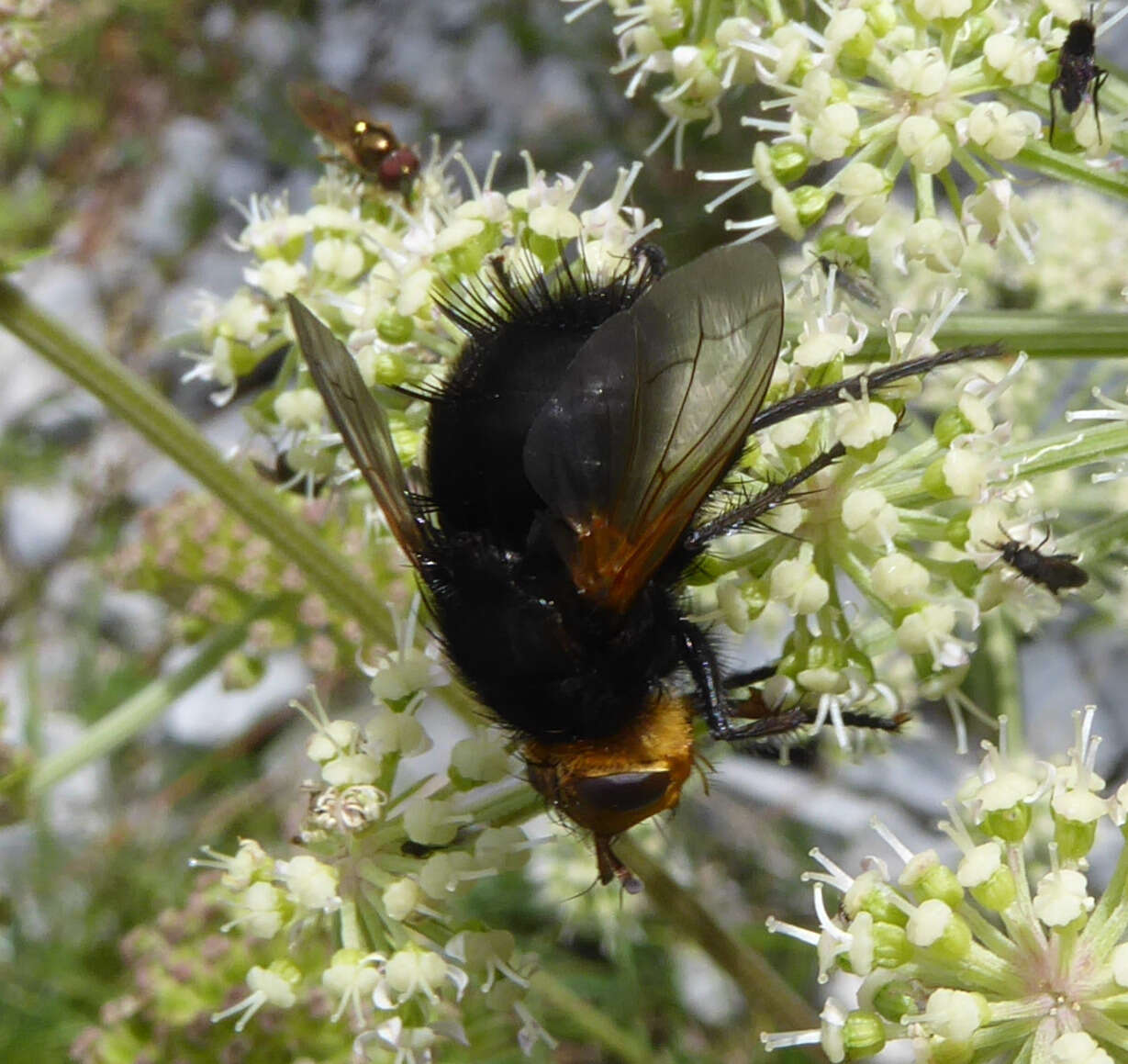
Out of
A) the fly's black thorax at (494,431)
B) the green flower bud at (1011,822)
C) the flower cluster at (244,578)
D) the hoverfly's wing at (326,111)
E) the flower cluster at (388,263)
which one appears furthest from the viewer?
the flower cluster at (244,578)

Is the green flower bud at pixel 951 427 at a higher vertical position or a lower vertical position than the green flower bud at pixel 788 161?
lower

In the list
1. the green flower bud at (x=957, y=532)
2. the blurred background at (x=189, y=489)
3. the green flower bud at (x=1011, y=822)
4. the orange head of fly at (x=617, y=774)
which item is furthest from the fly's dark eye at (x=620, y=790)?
the blurred background at (x=189, y=489)

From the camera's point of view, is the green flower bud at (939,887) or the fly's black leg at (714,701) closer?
Result: the green flower bud at (939,887)

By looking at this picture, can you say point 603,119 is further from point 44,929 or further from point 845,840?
point 44,929

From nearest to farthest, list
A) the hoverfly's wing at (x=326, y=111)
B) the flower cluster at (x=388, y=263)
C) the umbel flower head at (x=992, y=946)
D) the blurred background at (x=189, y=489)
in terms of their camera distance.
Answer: the umbel flower head at (x=992, y=946) → the flower cluster at (x=388, y=263) → the hoverfly's wing at (x=326, y=111) → the blurred background at (x=189, y=489)

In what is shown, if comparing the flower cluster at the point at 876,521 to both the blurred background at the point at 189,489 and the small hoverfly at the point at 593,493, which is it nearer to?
the small hoverfly at the point at 593,493

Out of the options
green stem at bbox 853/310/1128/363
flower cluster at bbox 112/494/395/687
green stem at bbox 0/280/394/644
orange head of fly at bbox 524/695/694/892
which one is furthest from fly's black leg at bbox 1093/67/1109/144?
flower cluster at bbox 112/494/395/687

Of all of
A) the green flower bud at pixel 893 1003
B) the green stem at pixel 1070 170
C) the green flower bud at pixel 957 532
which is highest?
the green stem at pixel 1070 170
